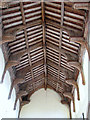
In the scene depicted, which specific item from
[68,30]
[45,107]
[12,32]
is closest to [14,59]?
[12,32]

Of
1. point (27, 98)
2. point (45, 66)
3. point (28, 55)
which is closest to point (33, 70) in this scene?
point (45, 66)

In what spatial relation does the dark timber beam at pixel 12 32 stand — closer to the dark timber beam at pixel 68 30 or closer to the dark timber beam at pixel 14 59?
the dark timber beam at pixel 68 30

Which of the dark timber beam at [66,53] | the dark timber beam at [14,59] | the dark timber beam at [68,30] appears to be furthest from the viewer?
the dark timber beam at [66,53]

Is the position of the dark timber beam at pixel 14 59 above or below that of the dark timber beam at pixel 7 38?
below

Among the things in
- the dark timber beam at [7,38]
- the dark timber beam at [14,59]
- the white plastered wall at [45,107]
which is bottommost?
the white plastered wall at [45,107]

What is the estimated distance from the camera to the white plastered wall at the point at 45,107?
20812mm

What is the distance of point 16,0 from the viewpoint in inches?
408

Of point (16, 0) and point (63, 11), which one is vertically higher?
point (16, 0)

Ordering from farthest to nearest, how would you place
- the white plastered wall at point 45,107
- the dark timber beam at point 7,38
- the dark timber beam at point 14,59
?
the white plastered wall at point 45,107 < the dark timber beam at point 14,59 < the dark timber beam at point 7,38

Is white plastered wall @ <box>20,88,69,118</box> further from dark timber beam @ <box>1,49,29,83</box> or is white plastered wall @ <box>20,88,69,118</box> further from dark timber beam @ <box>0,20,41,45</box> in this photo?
dark timber beam @ <box>0,20,41,45</box>

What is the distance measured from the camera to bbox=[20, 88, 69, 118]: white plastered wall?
819 inches

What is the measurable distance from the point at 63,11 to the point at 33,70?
8389mm

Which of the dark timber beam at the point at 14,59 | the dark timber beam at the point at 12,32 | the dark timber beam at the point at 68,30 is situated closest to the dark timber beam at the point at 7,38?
the dark timber beam at the point at 12,32

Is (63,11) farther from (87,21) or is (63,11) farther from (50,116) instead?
(50,116)
